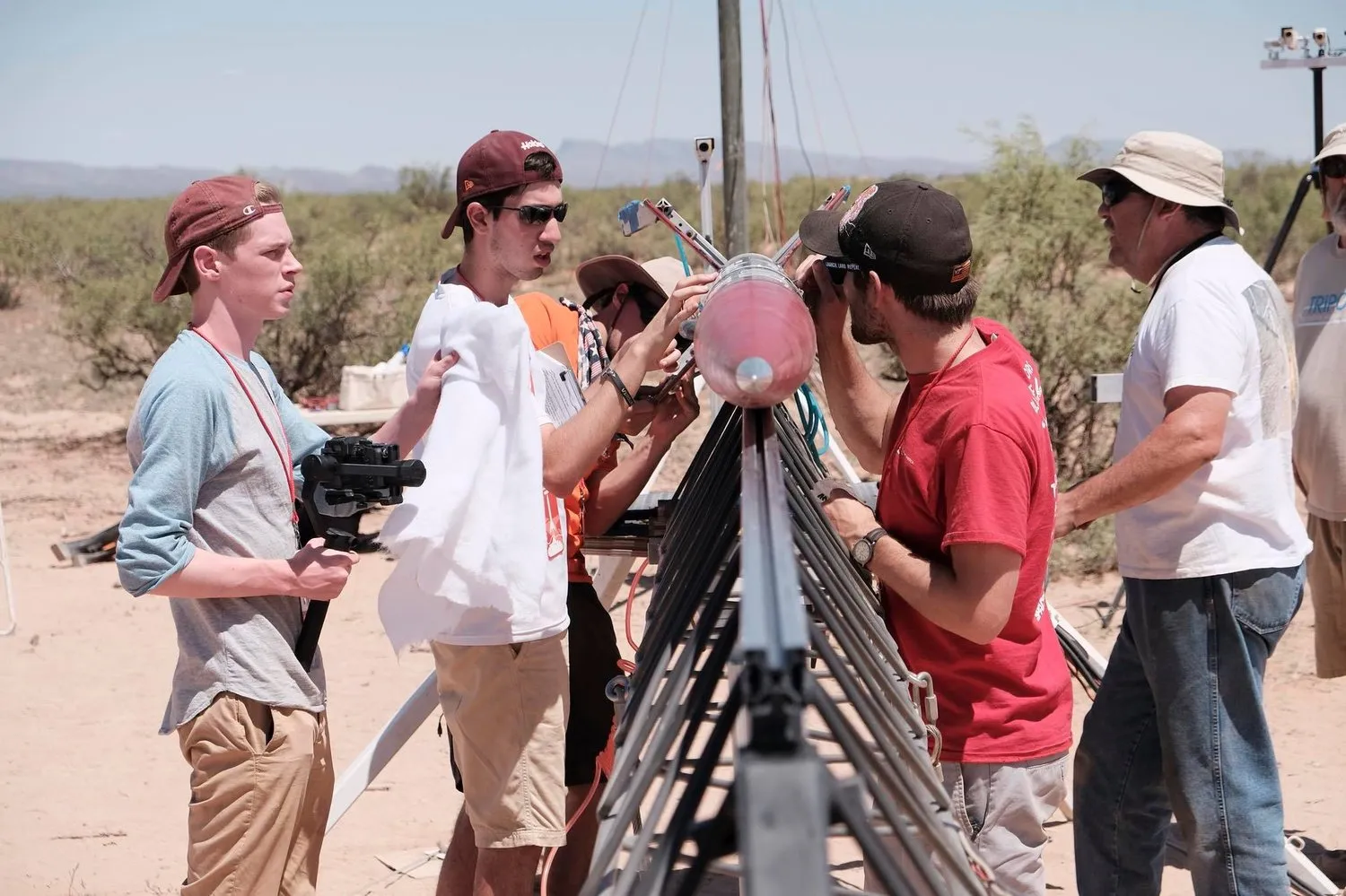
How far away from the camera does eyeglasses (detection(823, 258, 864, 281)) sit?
2.46 m

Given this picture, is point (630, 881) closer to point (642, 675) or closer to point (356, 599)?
point (642, 675)

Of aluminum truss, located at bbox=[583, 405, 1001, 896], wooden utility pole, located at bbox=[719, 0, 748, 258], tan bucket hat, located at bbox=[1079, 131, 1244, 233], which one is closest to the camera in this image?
aluminum truss, located at bbox=[583, 405, 1001, 896]

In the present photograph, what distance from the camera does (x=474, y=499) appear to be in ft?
8.39

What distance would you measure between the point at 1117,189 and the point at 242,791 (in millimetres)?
2389

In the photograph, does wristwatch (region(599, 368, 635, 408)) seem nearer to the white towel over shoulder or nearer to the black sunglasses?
the white towel over shoulder

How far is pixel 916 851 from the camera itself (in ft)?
4.36

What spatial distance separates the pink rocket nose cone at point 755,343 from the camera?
182 cm

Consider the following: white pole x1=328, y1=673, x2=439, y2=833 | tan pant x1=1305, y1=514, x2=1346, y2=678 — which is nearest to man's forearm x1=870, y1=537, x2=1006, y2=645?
white pole x1=328, y1=673, x2=439, y2=833

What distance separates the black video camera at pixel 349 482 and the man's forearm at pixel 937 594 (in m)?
0.86

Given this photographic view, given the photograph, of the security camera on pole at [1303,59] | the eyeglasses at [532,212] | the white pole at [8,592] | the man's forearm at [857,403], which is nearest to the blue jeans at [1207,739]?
the man's forearm at [857,403]

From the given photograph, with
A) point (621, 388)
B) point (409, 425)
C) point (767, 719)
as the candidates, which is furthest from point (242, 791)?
point (767, 719)

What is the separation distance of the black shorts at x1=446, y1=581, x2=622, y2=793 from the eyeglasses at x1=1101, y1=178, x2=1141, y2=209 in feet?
5.28

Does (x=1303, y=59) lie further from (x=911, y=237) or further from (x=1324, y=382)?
(x=911, y=237)

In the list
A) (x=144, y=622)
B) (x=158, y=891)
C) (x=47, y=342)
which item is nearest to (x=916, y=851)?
(x=158, y=891)
